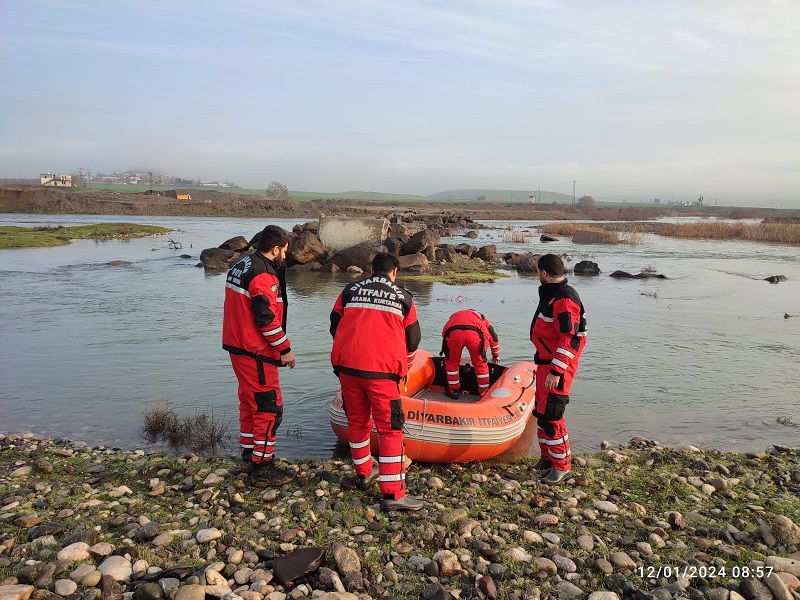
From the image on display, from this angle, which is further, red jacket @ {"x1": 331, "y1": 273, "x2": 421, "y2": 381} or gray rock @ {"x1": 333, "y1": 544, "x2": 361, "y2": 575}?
red jacket @ {"x1": 331, "y1": 273, "x2": 421, "y2": 381}

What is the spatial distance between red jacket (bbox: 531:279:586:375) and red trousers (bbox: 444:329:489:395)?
1.68 meters

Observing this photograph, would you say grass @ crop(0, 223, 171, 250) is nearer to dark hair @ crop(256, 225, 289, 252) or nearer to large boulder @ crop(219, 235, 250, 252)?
large boulder @ crop(219, 235, 250, 252)

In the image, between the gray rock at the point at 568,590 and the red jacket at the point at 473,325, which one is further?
the red jacket at the point at 473,325

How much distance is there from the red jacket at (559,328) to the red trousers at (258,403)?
254cm

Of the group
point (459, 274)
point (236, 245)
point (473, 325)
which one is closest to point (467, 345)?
point (473, 325)

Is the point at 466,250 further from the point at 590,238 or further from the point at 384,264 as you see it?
the point at 384,264

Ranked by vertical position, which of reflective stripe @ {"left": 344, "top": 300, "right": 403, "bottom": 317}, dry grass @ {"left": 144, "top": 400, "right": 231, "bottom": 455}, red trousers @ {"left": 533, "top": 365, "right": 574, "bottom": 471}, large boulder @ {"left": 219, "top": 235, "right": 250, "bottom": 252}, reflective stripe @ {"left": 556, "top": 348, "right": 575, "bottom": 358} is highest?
reflective stripe @ {"left": 344, "top": 300, "right": 403, "bottom": 317}

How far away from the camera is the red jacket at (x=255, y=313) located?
5223 millimetres

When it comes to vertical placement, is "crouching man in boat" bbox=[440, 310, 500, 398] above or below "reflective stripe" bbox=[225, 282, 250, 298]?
below

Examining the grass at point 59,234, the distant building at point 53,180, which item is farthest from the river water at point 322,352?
the distant building at point 53,180

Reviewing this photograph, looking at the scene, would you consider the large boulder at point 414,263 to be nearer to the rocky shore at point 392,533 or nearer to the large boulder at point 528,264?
the large boulder at point 528,264

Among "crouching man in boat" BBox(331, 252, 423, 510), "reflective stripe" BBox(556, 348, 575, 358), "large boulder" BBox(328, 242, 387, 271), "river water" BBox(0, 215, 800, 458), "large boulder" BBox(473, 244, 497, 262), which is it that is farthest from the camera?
"large boulder" BBox(473, 244, 497, 262)

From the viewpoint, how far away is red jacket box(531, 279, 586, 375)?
5.64 meters

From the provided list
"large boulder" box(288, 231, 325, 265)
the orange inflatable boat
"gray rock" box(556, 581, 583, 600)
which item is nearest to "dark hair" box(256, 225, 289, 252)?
the orange inflatable boat
